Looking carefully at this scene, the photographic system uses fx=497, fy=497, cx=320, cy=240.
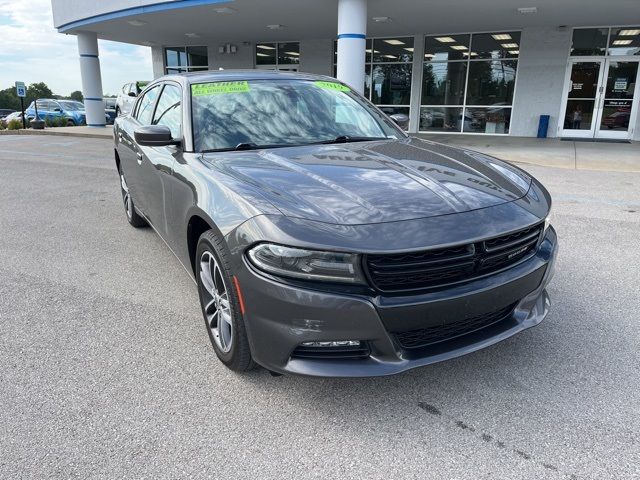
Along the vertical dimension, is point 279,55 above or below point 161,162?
above

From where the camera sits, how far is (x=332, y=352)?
2264mm

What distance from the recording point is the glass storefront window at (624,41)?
15000 mm

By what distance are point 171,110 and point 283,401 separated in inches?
98.9

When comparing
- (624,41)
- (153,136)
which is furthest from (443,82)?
(153,136)

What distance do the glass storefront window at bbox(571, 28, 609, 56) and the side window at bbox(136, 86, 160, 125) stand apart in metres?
15.0

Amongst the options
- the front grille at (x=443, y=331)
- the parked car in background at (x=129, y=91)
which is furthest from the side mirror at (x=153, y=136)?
the parked car in background at (x=129, y=91)

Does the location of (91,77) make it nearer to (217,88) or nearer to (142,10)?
(142,10)

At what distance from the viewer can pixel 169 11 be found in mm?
14828

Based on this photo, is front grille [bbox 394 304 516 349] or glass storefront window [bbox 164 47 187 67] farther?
glass storefront window [bbox 164 47 187 67]

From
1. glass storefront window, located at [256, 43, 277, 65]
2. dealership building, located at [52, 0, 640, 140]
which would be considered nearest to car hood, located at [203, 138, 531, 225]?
dealership building, located at [52, 0, 640, 140]

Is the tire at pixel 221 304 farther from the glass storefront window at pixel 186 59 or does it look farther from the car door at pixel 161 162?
the glass storefront window at pixel 186 59

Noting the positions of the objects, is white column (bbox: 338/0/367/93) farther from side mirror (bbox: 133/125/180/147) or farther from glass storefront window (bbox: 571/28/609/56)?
side mirror (bbox: 133/125/180/147)

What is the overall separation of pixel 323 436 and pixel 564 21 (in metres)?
16.1

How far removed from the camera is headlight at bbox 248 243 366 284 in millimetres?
2141
